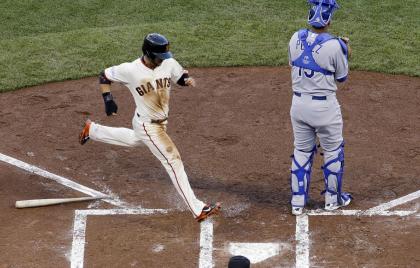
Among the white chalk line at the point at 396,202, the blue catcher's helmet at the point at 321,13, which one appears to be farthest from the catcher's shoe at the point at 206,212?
the blue catcher's helmet at the point at 321,13

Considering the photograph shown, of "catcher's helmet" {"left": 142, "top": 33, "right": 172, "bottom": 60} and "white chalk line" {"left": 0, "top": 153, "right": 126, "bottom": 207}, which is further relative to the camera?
"white chalk line" {"left": 0, "top": 153, "right": 126, "bottom": 207}

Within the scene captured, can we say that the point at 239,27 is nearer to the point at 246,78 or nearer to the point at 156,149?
the point at 246,78

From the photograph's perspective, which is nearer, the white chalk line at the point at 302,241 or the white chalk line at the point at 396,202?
the white chalk line at the point at 302,241

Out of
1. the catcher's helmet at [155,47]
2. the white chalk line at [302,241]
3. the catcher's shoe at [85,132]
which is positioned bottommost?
the white chalk line at [302,241]

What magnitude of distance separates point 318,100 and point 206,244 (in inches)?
66.2

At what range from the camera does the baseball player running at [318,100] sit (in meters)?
8.30

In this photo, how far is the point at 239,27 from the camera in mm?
13617

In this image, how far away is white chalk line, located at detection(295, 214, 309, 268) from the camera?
8.10 meters

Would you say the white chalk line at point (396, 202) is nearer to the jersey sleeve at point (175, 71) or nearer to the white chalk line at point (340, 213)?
Result: the white chalk line at point (340, 213)

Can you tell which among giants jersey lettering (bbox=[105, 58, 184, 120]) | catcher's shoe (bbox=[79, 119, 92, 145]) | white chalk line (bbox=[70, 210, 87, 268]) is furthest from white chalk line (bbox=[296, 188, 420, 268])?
catcher's shoe (bbox=[79, 119, 92, 145])

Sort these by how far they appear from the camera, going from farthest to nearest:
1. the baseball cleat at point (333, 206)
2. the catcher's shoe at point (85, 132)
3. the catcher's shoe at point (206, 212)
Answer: the catcher's shoe at point (85, 132) < the baseball cleat at point (333, 206) < the catcher's shoe at point (206, 212)

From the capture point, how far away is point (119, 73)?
854 centimetres

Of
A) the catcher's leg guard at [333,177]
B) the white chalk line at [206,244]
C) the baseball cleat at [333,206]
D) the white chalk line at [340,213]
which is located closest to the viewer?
the white chalk line at [206,244]

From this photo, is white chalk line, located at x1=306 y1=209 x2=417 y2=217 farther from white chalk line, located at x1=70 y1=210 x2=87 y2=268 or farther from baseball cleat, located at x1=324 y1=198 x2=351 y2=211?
white chalk line, located at x1=70 y1=210 x2=87 y2=268
